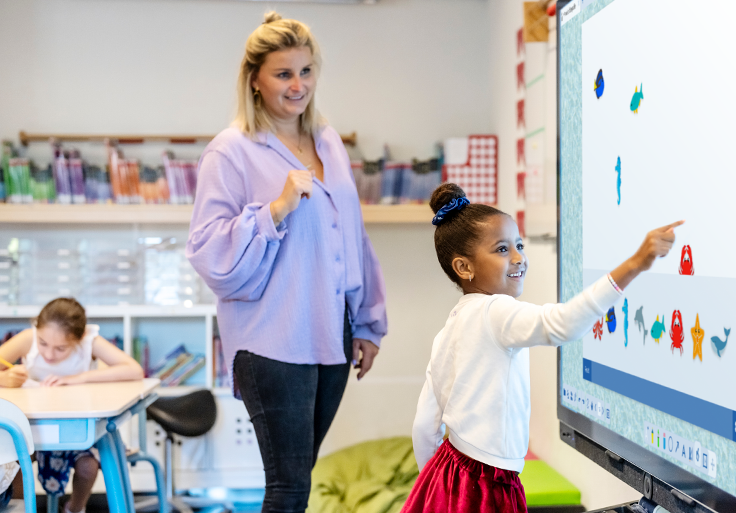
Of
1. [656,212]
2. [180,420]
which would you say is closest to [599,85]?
[656,212]

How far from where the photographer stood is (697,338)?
3.56ft

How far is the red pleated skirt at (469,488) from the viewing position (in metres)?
1.10

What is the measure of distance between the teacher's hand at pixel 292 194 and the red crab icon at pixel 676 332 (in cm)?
76

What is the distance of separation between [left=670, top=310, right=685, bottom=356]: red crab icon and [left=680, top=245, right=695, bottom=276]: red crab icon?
0.24 feet

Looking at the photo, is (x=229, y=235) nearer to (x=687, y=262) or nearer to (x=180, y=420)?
(x=687, y=262)

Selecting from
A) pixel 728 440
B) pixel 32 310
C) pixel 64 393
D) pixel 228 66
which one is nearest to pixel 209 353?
pixel 32 310

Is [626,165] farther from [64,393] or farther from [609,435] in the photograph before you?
[64,393]

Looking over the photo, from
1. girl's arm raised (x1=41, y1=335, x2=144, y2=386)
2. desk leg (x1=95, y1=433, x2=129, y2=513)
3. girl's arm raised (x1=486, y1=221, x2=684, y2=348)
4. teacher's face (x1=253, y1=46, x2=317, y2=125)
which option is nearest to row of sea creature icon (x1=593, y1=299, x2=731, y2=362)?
girl's arm raised (x1=486, y1=221, x2=684, y2=348)

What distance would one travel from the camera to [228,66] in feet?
11.8

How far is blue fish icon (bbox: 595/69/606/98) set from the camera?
4.54ft

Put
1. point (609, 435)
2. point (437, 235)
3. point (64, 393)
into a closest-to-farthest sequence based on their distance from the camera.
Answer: point (437, 235)
point (609, 435)
point (64, 393)

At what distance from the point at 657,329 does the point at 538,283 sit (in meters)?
1.46

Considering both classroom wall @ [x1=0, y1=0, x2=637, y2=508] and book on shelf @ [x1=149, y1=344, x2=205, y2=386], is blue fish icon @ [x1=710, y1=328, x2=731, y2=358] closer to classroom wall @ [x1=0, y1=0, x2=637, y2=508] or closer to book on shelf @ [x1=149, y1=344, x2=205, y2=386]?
classroom wall @ [x1=0, y1=0, x2=637, y2=508]

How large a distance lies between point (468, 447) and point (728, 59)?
2.31ft
